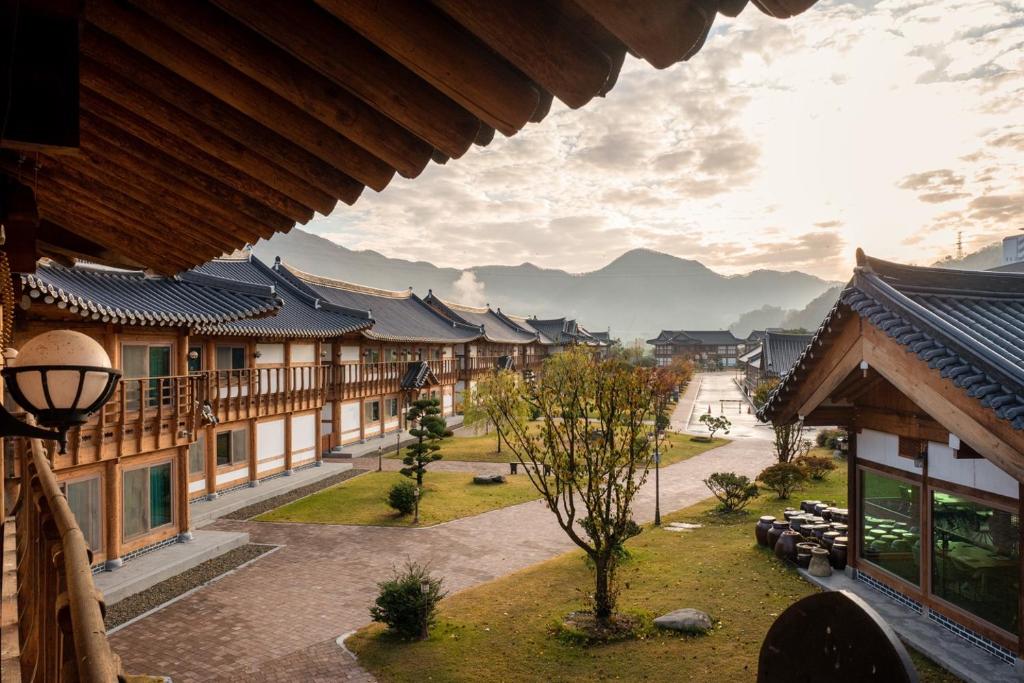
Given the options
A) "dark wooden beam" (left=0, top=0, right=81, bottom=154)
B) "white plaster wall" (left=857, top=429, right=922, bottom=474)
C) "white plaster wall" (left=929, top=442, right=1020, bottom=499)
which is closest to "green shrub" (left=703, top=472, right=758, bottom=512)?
"white plaster wall" (left=857, top=429, right=922, bottom=474)

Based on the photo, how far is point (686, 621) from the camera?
969 centimetres

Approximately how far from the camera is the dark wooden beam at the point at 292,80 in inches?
83.2

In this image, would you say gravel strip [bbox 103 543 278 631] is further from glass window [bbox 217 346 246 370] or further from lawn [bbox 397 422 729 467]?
lawn [bbox 397 422 729 467]

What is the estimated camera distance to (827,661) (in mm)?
1484

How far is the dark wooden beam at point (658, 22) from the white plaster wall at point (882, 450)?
33.0ft

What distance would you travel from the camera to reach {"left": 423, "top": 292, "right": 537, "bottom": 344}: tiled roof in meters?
47.1

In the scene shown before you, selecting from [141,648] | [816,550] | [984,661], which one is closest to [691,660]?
[984,661]

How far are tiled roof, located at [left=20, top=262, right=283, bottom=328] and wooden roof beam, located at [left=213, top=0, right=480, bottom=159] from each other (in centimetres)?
1005

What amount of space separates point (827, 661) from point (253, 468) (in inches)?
892

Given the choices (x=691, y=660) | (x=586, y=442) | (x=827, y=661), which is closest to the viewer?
(x=827, y=661)

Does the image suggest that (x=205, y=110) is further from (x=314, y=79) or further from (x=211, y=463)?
(x=211, y=463)

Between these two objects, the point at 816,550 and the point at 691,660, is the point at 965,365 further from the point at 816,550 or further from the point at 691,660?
the point at 816,550

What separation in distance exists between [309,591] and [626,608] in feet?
21.6

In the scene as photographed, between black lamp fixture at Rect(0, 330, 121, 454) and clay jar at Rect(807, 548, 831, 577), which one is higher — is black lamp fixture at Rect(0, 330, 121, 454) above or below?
above
